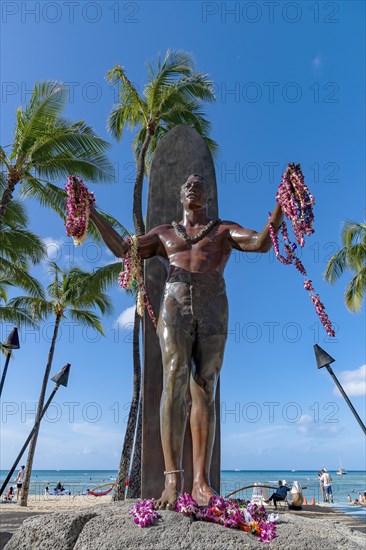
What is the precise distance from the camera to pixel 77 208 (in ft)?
12.2

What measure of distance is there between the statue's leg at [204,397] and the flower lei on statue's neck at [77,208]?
1171mm

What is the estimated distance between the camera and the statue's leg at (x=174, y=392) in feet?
10.9

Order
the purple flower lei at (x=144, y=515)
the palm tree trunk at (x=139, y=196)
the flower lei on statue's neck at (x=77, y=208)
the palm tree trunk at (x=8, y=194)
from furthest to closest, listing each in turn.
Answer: the palm tree trunk at (x=139, y=196), the palm tree trunk at (x=8, y=194), the flower lei on statue's neck at (x=77, y=208), the purple flower lei at (x=144, y=515)

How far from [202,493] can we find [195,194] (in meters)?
2.10

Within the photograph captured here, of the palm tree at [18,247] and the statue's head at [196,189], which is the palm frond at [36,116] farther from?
the statue's head at [196,189]

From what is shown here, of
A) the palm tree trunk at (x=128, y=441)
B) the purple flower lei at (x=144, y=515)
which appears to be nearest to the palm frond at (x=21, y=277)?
the palm tree trunk at (x=128, y=441)

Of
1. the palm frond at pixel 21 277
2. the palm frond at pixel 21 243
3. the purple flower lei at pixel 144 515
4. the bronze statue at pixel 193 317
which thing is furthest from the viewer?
the palm frond at pixel 21 277

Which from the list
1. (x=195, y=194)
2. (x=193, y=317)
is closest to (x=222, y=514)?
(x=193, y=317)

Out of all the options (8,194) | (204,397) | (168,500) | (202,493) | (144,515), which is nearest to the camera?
(144,515)

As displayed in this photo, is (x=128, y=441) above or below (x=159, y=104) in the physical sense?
below

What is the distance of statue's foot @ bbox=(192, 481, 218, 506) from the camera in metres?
3.26

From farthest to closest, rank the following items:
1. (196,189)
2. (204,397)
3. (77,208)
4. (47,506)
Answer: (47,506), (196,189), (77,208), (204,397)

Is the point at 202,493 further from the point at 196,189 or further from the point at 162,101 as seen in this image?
the point at 162,101

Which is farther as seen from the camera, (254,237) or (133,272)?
(133,272)
